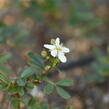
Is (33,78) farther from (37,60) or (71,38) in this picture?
(71,38)

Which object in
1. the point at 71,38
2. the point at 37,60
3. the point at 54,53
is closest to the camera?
the point at 54,53

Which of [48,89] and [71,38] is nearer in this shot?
[48,89]

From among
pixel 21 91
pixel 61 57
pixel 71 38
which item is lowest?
pixel 21 91

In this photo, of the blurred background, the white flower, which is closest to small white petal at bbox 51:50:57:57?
the white flower

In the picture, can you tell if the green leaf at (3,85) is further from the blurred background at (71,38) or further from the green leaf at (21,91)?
the blurred background at (71,38)

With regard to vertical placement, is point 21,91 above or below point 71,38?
below

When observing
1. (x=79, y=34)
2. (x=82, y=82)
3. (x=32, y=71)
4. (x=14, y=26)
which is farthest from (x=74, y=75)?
(x=32, y=71)

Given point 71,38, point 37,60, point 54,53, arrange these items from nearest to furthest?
point 54,53 < point 37,60 < point 71,38

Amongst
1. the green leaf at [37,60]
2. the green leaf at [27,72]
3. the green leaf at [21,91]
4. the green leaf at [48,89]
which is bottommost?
the green leaf at [21,91]

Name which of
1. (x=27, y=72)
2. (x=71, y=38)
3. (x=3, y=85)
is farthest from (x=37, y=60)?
(x=71, y=38)

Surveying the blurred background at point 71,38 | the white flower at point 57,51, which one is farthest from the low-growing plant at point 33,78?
the blurred background at point 71,38
